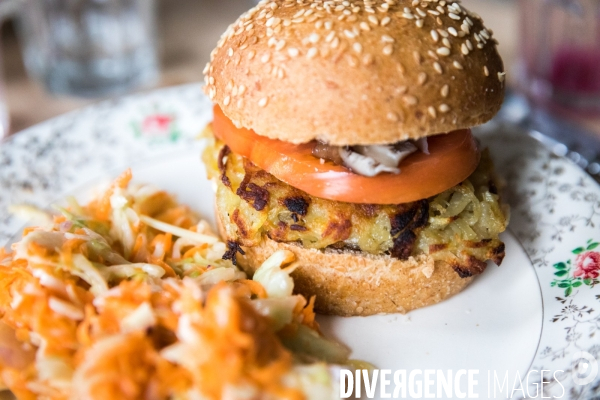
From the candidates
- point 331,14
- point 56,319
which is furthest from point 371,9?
point 56,319

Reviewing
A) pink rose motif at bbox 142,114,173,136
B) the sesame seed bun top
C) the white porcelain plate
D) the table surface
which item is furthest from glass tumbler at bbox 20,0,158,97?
the sesame seed bun top

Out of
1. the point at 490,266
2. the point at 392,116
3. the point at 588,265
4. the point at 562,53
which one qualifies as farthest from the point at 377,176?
the point at 562,53

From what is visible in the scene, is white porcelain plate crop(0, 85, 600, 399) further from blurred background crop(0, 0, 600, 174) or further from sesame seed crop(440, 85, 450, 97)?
sesame seed crop(440, 85, 450, 97)

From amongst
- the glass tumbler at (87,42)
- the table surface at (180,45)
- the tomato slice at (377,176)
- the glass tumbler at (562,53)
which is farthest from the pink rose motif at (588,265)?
the glass tumbler at (87,42)

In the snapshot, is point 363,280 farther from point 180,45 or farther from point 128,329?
point 180,45

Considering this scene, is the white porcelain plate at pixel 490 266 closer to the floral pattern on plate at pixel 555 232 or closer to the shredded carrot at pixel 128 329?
the floral pattern on plate at pixel 555 232

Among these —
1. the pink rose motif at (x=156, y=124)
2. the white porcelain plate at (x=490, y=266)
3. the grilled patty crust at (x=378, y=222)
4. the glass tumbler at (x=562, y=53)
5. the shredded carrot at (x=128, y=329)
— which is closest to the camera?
the shredded carrot at (x=128, y=329)

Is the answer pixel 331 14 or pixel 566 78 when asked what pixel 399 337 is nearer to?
pixel 331 14
